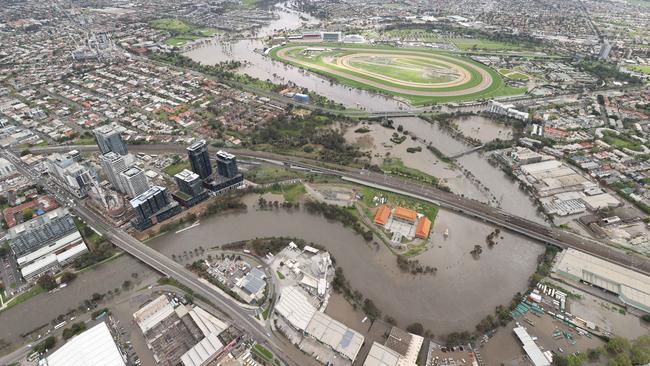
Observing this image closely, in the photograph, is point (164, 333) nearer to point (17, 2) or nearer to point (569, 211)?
point (569, 211)

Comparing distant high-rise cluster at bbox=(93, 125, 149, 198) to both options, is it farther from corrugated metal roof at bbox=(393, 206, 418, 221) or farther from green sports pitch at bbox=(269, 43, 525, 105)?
green sports pitch at bbox=(269, 43, 525, 105)

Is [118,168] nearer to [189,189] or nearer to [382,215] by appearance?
[189,189]

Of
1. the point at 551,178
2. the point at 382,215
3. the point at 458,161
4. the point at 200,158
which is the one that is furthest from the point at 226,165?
the point at 551,178

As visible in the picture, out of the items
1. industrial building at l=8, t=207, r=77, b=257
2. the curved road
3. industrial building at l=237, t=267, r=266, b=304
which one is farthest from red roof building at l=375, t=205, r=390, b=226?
the curved road

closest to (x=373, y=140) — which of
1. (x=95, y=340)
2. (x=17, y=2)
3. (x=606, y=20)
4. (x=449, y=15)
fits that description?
(x=95, y=340)

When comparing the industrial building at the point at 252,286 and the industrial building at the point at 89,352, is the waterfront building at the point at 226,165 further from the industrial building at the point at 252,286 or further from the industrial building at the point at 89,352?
the industrial building at the point at 89,352

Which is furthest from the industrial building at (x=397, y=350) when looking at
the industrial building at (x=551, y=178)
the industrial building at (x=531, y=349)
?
the industrial building at (x=551, y=178)
